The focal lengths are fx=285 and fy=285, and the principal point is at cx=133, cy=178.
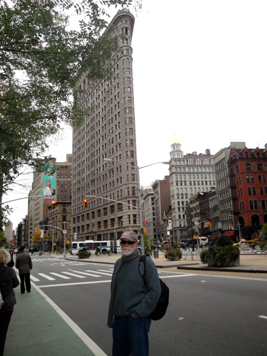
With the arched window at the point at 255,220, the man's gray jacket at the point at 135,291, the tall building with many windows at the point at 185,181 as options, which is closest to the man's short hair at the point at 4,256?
the man's gray jacket at the point at 135,291

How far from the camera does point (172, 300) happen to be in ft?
29.9

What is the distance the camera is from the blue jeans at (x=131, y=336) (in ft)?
10.5

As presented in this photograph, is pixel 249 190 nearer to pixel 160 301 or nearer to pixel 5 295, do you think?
pixel 5 295

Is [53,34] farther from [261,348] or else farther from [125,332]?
[261,348]

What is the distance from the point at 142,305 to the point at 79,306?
6.62m

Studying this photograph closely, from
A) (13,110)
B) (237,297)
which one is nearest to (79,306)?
(237,297)

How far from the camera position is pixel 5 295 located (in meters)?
4.82

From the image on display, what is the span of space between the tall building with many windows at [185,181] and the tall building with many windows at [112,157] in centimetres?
4363

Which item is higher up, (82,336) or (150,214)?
(150,214)

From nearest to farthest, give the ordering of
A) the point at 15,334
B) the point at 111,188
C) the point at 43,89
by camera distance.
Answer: the point at 15,334 < the point at 43,89 < the point at 111,188

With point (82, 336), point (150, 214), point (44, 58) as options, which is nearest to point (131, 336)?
point (82, 336)

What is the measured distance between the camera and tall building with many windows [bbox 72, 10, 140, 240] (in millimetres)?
72750

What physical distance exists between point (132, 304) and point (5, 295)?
265 centimetres

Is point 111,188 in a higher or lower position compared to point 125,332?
higher
